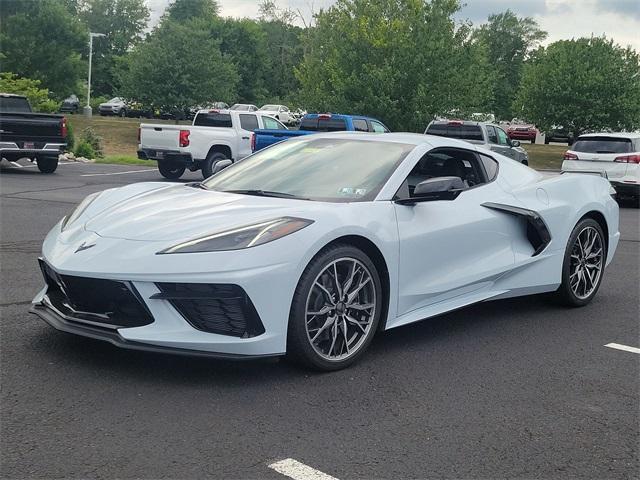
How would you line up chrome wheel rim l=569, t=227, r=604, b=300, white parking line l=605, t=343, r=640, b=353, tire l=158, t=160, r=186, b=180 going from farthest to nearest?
tire l=158, t=160, r=186, b=180, chrome wheel rim l=569, t=227, r=604, b=300, white parking line l=605, t=343, r=640, b=353

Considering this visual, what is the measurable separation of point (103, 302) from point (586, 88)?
42179mm

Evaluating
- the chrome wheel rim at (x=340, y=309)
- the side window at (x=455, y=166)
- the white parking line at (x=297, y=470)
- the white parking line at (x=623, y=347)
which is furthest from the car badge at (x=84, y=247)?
the white parking line at (x=623, y=347)

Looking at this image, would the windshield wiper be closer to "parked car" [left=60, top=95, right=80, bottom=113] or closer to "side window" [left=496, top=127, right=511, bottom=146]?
"side window" [left=496, top=127, right=511, bottom=146]

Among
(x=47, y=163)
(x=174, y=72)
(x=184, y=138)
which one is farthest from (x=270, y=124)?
(x=174, y=72)

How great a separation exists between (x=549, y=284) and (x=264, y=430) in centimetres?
330

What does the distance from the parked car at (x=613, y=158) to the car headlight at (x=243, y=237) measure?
14239mm

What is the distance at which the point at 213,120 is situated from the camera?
69.3ft

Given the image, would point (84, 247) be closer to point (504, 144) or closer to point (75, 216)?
point (75, 216)

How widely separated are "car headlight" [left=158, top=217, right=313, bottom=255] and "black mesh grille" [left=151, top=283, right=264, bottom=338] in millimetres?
216

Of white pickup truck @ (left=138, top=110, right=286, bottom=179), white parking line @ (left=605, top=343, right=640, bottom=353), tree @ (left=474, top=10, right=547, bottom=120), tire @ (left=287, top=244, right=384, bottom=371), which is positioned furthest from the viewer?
tree @ (left=474, top=10, right=547, bottom=120)

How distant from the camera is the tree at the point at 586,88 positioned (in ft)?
139

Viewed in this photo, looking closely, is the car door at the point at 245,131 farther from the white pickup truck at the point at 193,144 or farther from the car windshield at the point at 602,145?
the car windshield at the point at 602,145

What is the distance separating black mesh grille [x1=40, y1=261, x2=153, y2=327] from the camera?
13.7ft

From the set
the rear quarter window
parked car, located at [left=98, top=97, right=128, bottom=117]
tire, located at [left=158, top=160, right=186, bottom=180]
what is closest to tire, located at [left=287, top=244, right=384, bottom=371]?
tire, located at [left=158, top=160, right=186, bottom=180]
